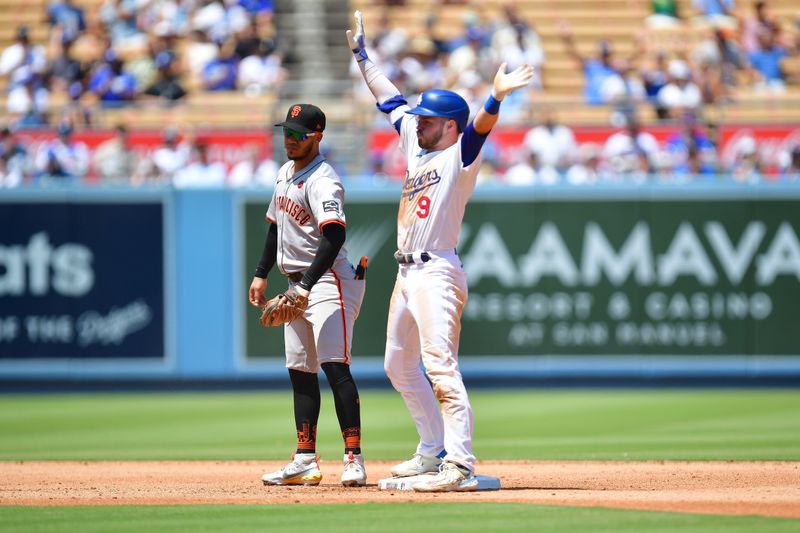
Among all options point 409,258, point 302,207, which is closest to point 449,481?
point 409,258

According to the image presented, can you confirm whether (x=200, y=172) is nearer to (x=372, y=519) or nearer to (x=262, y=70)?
(x=262, y=70)

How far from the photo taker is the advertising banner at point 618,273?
15188 millimetres

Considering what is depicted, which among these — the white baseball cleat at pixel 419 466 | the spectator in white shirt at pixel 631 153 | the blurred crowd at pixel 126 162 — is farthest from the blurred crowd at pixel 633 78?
the white baseball cleat at pixel 419 466

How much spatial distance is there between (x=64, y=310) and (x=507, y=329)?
5.02 meters

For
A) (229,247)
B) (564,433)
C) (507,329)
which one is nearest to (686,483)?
(564,433)

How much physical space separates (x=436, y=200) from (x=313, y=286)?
2.81 feet

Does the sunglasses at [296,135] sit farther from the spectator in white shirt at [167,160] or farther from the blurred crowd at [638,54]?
the blurred crowd at [638,54]

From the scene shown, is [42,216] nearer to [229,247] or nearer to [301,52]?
[229,247]

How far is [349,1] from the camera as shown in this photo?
68.3 ft

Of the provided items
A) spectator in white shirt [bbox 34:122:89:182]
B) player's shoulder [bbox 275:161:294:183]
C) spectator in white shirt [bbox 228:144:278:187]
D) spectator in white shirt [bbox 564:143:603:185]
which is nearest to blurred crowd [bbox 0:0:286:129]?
spectator in white shirt [bbox 34:122:89:182]

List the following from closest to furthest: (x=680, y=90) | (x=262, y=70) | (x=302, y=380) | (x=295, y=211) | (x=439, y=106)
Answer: (x=439, y=106), (x=295, y=211), (x=302, y=380), (x=680, y=90), (x=262, y=70)

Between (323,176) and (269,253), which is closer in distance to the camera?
(323,176)

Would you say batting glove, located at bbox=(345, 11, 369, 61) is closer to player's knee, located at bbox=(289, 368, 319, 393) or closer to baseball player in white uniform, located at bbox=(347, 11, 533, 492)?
baseball player in white uniform, located at bbox=(347, 11, 533, 492)

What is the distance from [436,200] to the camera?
720 cm
